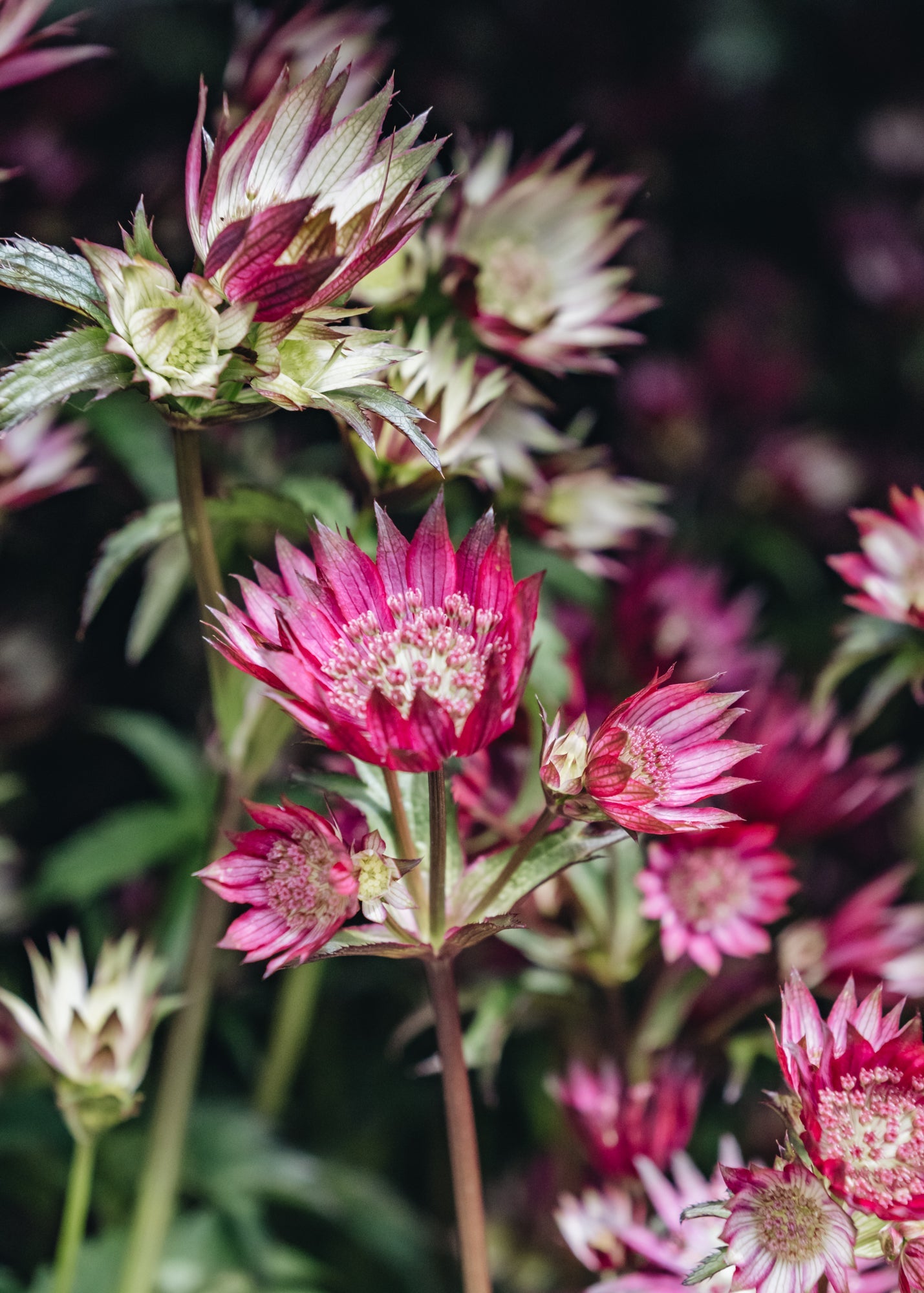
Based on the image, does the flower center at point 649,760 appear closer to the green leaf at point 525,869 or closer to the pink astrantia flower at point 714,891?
the green leaf at point 525,869

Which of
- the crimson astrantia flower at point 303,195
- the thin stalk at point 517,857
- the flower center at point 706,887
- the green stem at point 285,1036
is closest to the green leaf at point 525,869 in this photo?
the thin stalk at point 517,857

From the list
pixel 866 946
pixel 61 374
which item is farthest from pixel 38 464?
pixel 866 946

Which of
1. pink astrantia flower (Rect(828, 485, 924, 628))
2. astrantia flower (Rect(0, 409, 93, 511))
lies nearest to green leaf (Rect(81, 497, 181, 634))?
astrantia flower (Rect(0, 409, 93, 511))

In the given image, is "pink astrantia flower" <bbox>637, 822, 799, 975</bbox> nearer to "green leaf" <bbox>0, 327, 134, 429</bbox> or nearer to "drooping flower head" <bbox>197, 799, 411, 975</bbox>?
"drooping flower head" <bbox>197, 799, 411, 975</bbox>

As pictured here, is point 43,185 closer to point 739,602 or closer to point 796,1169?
point 739,602

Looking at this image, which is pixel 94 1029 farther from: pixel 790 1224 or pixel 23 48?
pixel 23 48

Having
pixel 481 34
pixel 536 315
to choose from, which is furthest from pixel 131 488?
pixel 481 34
